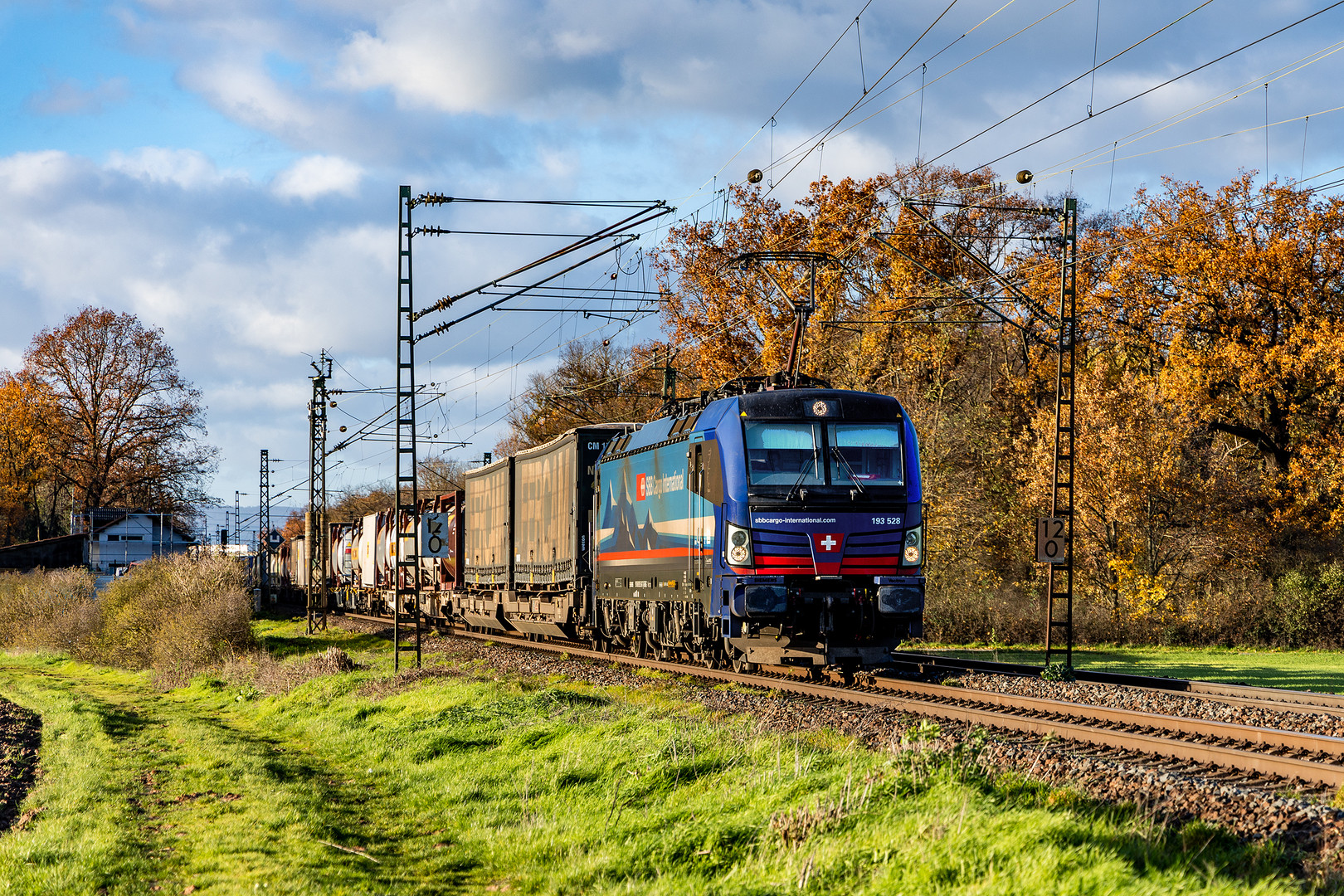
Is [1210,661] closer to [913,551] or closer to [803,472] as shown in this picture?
[913,551]

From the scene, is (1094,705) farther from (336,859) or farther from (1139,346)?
(1139,346)

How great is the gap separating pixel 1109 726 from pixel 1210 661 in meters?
15.9

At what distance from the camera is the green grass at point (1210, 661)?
2131 centimetres

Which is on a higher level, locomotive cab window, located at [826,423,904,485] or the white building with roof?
locomotive cab window, located at [826,423,904,485]

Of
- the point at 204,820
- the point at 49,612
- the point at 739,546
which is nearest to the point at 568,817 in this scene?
the point at 204,820

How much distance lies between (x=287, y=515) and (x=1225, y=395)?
11550 centimetres

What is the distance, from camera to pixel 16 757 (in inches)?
608

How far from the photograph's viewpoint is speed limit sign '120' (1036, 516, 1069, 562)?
1814cm

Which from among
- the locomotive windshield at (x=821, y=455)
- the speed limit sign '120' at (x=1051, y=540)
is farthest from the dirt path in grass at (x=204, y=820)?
the speed limit sign '120' at (x=1051, y=540)

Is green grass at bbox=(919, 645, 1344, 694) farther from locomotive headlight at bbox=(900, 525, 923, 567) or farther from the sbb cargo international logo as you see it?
the sbb cargo international logo

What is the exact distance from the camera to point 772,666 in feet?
61.4

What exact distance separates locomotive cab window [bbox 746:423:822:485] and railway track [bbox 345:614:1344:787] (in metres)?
2.85

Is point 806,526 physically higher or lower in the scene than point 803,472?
lower

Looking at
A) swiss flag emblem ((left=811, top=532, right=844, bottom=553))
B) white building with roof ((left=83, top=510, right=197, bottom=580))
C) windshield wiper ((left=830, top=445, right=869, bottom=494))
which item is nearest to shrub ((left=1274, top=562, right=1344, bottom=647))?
windshield wiper ((left=830, top=445, right=869, bottom=494))
